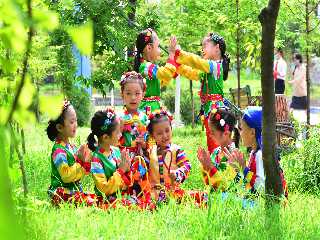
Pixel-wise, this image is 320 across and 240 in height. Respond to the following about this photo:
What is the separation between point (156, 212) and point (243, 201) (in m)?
0.58

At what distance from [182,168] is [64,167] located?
876 millimetres

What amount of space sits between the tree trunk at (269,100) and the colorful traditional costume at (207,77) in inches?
89.0

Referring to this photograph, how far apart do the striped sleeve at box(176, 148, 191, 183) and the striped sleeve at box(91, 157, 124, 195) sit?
1.43ft

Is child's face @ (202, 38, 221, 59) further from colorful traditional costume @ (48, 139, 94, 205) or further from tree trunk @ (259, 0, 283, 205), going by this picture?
tree trunk @ (259, 0, 283, 205)

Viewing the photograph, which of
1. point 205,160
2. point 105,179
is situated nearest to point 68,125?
point 105,179

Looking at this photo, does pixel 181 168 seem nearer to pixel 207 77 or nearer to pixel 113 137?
pixel 113 137

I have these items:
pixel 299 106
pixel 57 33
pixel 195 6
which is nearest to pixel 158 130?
pixel 57 33

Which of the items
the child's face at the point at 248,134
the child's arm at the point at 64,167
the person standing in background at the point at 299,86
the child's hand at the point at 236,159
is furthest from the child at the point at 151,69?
the person standing in background at the point at 299,86

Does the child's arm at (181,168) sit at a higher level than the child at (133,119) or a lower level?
lower

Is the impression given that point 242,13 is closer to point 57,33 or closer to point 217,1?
point 217,1

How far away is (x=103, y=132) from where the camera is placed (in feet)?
15.3

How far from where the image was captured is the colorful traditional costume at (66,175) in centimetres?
461

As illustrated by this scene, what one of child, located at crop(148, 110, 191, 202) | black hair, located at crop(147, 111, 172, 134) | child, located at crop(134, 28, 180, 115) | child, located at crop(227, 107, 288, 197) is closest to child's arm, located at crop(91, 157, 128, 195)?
child, located at crop(148, 110, 191, 202)

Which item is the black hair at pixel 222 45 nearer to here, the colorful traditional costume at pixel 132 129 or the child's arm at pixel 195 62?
the child's arm at pixel 195 62
